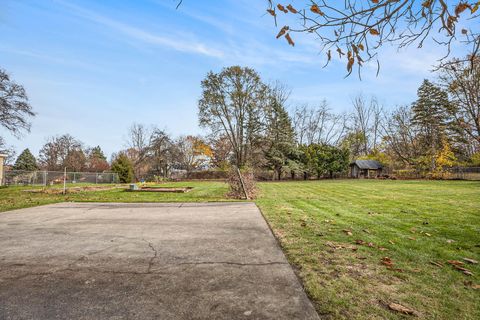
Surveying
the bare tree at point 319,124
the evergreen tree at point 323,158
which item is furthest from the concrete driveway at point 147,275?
the bare tree at point 319,124

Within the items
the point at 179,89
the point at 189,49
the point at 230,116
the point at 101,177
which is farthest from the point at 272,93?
the point at 101,177

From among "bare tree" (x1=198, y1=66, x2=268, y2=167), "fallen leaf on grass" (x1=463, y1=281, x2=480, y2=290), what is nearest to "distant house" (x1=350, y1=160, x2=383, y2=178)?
"bare tree" (x1=198, y1=66, x2=268, y2=167)

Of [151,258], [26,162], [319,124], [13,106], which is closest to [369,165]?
[319,124]

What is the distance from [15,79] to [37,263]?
23916 mm

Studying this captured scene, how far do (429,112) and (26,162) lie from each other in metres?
63.5

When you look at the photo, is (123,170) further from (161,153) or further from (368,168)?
(368,168)

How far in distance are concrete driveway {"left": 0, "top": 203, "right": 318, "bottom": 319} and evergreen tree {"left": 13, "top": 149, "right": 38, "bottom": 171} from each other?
153 feet

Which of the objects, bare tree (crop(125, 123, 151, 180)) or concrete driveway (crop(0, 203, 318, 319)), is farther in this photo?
bare tree (crop(125, 123, 151, 180))

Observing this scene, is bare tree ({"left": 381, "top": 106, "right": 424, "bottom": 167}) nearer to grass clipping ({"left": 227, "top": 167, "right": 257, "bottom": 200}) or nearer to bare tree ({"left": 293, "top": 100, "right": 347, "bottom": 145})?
bare tree ({"left": 293, "top": 100, "right": 347, "bottom": 145})

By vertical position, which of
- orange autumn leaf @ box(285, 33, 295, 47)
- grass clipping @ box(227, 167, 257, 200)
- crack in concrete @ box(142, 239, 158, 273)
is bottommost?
crack in concrete @ box(142, 239, 158, 273)

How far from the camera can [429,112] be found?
110 feet

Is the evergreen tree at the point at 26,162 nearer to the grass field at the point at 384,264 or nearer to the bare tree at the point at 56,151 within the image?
the bare tree at the point at 56,151

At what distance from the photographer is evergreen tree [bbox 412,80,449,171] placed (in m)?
32.0

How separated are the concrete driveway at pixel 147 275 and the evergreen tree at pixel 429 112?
3801cm
